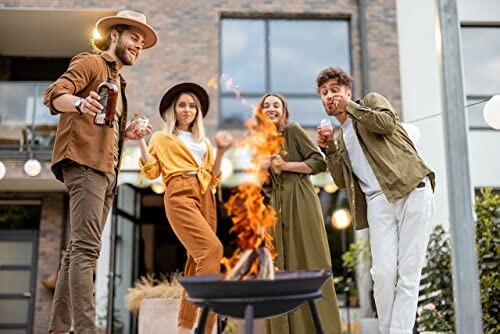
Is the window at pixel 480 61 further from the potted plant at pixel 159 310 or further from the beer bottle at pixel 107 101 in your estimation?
the beer bottle at pixel 107 101

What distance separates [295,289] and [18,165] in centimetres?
868

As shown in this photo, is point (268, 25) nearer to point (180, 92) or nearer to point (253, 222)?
point (180, 92)

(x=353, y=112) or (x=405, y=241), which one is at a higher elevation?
(x=353, y=112)

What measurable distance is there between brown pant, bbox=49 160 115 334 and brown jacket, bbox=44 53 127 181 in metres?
0.06

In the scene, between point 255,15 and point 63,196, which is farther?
point 63,196

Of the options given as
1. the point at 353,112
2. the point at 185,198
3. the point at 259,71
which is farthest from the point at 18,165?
the point at 353,112

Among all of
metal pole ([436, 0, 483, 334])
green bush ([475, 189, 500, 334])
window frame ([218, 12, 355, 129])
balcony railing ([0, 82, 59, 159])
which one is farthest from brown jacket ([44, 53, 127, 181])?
balcony railing ([0, 82, 59, 159])

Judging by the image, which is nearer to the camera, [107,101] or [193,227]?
[107,101]

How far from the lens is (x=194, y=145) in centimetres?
404

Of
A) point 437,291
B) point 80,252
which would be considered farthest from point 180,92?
point 437,291

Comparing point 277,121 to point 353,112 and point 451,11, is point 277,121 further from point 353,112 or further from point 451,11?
point 451,11

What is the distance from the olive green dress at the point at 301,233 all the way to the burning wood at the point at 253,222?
201 mm

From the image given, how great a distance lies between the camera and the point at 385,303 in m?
3.23

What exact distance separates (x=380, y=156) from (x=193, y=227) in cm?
123
